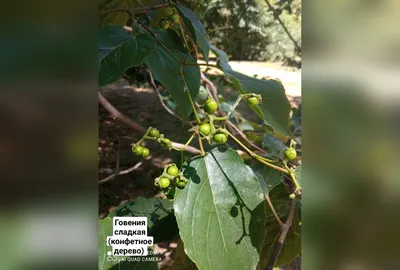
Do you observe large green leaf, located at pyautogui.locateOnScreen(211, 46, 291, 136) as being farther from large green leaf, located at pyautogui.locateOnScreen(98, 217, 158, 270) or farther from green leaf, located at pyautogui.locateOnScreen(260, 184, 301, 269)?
large green leaf, located at pyautogui.locateOnScreen(98, 217, 158, 270)

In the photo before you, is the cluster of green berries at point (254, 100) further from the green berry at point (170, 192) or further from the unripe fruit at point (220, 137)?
the green berry at point (170, 192)

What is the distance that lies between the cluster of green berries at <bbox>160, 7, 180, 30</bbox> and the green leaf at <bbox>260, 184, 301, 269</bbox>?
1.19 feet

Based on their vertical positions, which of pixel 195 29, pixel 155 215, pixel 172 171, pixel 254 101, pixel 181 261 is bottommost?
pixel 181 261

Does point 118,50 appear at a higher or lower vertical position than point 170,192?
higher

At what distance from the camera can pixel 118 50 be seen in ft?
2.70

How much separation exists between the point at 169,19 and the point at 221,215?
1.20 ft

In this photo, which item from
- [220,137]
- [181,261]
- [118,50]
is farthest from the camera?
[181,261]

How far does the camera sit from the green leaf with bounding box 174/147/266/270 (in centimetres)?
74

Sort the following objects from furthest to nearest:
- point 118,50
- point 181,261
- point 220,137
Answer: point 181,261 → point 118,50 → point 220,137

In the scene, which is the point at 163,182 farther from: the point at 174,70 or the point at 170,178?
the point at 174,70

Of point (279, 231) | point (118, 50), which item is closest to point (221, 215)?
point (279, 231)

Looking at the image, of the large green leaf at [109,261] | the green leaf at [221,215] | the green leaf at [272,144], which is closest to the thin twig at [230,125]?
the green leaf at [272,144]
